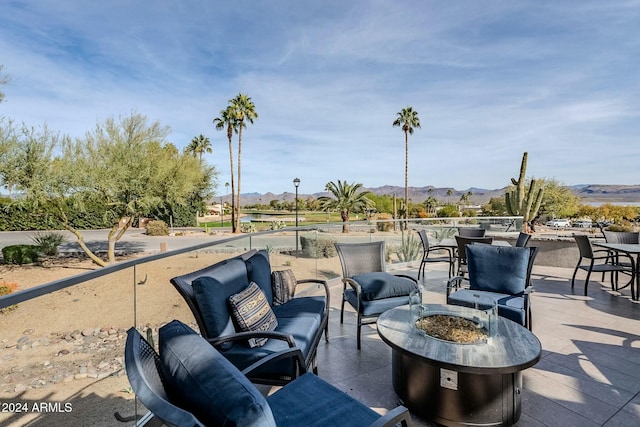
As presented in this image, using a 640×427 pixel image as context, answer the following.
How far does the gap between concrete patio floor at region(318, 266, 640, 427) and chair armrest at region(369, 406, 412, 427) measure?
0.86 m

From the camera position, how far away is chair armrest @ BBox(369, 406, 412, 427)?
1.17m

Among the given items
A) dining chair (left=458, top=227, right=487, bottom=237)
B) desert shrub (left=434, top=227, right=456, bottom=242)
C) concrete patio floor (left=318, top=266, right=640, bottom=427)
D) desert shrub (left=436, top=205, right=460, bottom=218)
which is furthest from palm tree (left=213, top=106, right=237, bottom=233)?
desert shrub (left=436, top=205, right=460, bottom=218)

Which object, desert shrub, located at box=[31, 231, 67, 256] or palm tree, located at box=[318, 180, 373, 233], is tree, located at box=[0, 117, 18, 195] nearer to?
desert shrub, located at box=[31, 231, 67, 256]

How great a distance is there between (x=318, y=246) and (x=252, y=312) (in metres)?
3.58

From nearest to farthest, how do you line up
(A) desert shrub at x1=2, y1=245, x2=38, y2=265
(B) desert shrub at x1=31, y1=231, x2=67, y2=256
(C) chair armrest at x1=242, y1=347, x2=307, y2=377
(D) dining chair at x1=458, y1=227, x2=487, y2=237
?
(C) chair armrest at x1=242, y1=347, x2=307, y2=377
(D) dining chair at x1=458, y1=227, x2=487, y2=237
(A) desert shrub at x1=2, y1=245, x2=38, y2=265
(B) desert shrub at x1=31, y1=231, x2=67, y2=256

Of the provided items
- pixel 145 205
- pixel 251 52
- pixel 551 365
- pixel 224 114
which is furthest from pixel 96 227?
pixel 551 365

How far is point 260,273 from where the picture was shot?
2.75 meters

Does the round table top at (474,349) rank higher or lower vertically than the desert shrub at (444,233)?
lower

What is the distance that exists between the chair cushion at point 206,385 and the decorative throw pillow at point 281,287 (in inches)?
72.8

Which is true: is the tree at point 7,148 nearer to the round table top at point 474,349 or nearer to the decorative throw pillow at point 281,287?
Answer: the decorative throw pillow at point 281,287

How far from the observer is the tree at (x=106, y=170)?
32.5ft

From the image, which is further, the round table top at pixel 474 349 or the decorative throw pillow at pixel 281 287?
the decorative throw pillow at pixel 281 287

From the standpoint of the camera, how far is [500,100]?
10.9 metres

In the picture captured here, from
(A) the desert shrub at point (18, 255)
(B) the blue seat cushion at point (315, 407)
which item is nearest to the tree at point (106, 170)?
(A) the desert shrub at point (18, 255)
